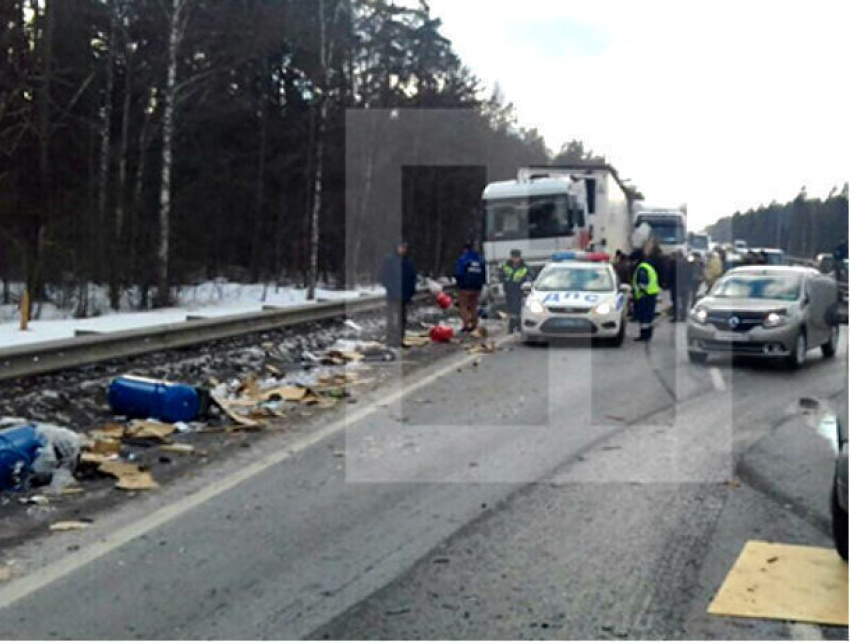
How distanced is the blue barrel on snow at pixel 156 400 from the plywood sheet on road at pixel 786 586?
566cm

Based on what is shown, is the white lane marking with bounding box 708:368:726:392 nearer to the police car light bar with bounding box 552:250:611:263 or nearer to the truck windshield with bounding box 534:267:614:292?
the truck windshield with bounding box 534:267:614:292

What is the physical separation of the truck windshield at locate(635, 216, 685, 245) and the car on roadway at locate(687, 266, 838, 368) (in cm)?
2403

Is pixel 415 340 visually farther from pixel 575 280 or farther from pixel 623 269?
pixel 623 269

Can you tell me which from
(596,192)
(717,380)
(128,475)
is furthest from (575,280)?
(128,475)

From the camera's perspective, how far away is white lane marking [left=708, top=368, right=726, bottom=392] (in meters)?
12.6

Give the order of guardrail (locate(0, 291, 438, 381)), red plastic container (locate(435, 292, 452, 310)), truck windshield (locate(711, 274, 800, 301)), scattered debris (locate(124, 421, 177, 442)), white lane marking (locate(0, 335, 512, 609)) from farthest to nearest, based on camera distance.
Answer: red plastic container (locate(435, 292, 452, 310)) < truck windshield (locate(711, 274, 800, 301)) < guardrail (locate(0, 291, 438, 381)) < scattered debris (locate(124, 421, 177, 442)) < white lane marking (locate(0, 335, 512, 609))

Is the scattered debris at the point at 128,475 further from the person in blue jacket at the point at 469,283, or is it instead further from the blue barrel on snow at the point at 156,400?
the person in blue jacket at the point at 469,283

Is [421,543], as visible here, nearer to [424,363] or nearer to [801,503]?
[801,503]

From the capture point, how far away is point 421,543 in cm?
595

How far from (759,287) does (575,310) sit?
3.09 m

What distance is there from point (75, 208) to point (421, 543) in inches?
786

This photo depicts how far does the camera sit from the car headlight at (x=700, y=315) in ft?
49.0

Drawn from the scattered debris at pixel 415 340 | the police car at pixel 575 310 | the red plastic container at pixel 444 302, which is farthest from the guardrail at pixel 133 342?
the red plastic container at pixel 444 302

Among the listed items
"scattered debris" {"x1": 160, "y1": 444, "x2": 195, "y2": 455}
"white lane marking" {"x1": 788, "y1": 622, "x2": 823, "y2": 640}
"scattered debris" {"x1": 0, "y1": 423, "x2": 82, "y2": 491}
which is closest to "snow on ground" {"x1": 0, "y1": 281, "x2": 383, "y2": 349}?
"scattered debris" {"x1": 160, "y1": 444, "x2": 195, "y2": 455}
